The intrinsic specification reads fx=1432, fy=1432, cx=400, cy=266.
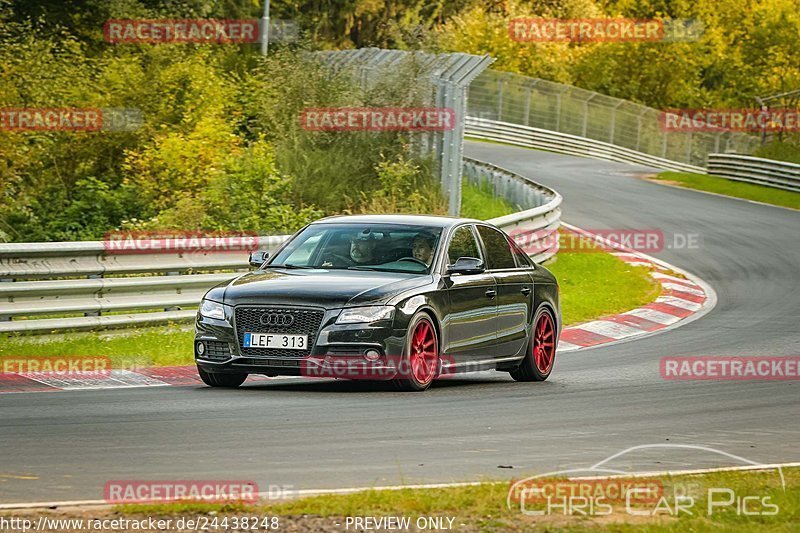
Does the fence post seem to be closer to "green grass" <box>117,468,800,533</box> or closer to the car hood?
the car hood

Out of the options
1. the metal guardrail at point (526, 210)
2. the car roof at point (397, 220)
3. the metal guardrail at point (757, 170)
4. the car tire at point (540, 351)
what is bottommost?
the metal guardrail at point (757, 170)

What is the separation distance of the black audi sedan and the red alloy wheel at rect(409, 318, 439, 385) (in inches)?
0.5

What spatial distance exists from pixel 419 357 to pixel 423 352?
8cm

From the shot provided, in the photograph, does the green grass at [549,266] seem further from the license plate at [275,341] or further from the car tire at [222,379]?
the license plate at [275,341]

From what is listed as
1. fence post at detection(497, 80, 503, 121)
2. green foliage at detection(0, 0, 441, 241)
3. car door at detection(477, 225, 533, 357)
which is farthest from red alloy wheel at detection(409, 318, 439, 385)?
fence post at detection(497, 80, 503, 121)

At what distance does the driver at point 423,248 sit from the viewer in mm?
12383

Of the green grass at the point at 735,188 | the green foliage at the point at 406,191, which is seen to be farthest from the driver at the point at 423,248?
the green grass at the point at 735,188

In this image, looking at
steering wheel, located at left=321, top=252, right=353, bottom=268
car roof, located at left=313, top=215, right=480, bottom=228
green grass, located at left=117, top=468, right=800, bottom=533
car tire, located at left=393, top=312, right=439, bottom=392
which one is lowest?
car tire, located at left=393, top=312, right=439, bottom=392

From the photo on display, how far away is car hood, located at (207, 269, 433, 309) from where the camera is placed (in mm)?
11367

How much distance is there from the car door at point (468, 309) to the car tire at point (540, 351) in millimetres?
684

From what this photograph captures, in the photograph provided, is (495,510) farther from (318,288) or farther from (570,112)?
(570,112)

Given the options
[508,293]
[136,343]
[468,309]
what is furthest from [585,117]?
[468,309]

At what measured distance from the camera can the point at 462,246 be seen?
12930 millimetres

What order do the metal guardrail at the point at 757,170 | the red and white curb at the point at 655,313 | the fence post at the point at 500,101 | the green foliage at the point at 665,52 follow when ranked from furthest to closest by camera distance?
1. the green foliage at the point at 665,52
2. the fence post at the point at 500,101
3. the metal guardrail at the point at 757,170
4. the red and white curb at the point at 655,313
